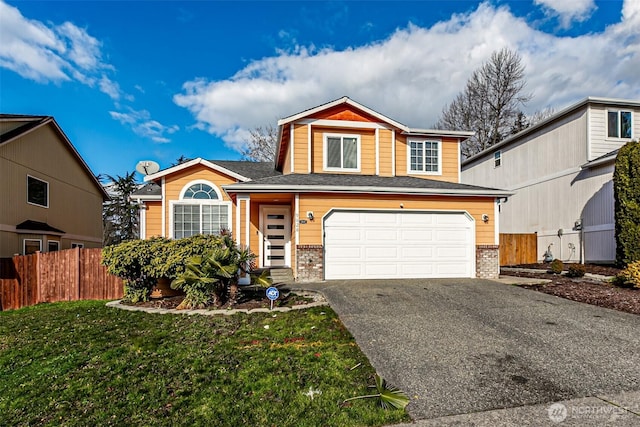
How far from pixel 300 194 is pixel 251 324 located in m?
5.07

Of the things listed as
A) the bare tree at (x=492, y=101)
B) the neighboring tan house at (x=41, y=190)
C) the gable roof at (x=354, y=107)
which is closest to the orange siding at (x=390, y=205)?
the gable roof at (x=354, y=107)

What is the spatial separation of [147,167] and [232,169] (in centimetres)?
345

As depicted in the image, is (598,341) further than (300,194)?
No

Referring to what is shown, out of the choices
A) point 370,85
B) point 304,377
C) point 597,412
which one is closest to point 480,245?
point 597,412

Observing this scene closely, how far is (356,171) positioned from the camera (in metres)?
12.8

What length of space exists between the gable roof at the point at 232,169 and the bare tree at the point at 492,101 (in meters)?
18.6

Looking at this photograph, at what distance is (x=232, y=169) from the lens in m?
14.2

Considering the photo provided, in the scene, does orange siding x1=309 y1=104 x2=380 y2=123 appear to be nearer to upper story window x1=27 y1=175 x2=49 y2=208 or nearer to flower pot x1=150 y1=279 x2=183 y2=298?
flower pot x1=150 y1=279 x2=183 y2=298

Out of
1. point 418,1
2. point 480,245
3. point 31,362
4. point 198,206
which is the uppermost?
point 418,1

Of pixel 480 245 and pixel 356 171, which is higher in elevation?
pixel 356 171

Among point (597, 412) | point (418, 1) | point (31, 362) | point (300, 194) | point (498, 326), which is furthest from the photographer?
point (418, 1)

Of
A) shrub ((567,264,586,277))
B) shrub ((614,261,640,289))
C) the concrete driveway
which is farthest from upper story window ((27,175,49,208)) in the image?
shrub ((614,261,640,289))

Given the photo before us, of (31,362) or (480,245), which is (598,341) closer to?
(480,245)

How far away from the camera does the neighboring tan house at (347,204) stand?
10375 millimetres
